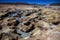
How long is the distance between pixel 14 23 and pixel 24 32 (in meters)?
0.52

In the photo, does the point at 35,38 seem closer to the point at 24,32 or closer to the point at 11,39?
the point at 11,39

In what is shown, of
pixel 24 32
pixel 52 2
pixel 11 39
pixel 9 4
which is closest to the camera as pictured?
pixel 11 39

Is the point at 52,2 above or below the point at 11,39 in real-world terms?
above

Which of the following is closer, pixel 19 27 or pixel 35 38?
pixel 35 38

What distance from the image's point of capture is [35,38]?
2357 millimetres

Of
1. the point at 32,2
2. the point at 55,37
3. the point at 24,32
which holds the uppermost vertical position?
the point at 32,2

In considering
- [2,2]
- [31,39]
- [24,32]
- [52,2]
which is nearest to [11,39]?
[31,39]

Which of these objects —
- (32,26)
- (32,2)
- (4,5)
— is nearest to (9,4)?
(4,5)

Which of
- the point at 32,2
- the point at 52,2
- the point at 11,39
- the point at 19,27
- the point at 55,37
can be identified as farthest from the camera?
the point at 32,2

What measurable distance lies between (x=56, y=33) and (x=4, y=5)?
13.7 ft

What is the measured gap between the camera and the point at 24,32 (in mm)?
3012

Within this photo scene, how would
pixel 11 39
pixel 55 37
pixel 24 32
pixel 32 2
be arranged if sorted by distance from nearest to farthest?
pixel 55 37 → pixel 11 39 → pixel 24 32 → pixel 32 2

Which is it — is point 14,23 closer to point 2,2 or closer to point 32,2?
point 32,2

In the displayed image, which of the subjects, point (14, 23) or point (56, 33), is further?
point (14, 23)
